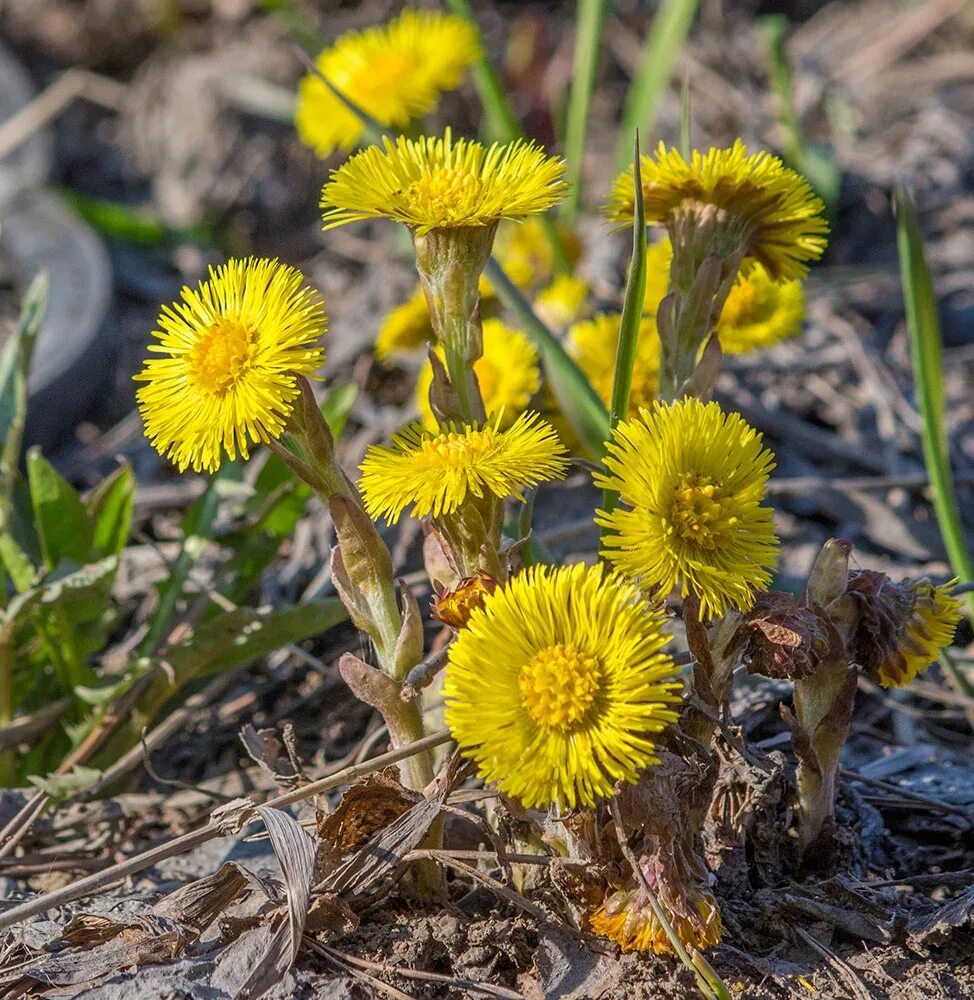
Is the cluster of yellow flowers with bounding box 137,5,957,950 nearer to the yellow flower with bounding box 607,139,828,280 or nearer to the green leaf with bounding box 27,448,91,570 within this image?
the yellow flower with bounding box 607,139,828,280

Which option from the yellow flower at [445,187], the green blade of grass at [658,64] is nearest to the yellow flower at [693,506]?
the yellow flower at [445,187]

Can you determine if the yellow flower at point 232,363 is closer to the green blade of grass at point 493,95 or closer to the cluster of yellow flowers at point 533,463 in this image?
the cluster of yellow flowers at point 533,463

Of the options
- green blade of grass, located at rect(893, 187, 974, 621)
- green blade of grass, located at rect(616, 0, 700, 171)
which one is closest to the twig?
green blade of grass, located at rect(893, 187, 974, 621)

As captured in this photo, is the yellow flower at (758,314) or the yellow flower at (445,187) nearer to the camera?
the yellow flower at (445,187)

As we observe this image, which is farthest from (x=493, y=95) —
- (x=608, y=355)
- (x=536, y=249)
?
(x=608, y=355)

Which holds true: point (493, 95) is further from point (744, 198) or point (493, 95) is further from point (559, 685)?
point (559, 685)
